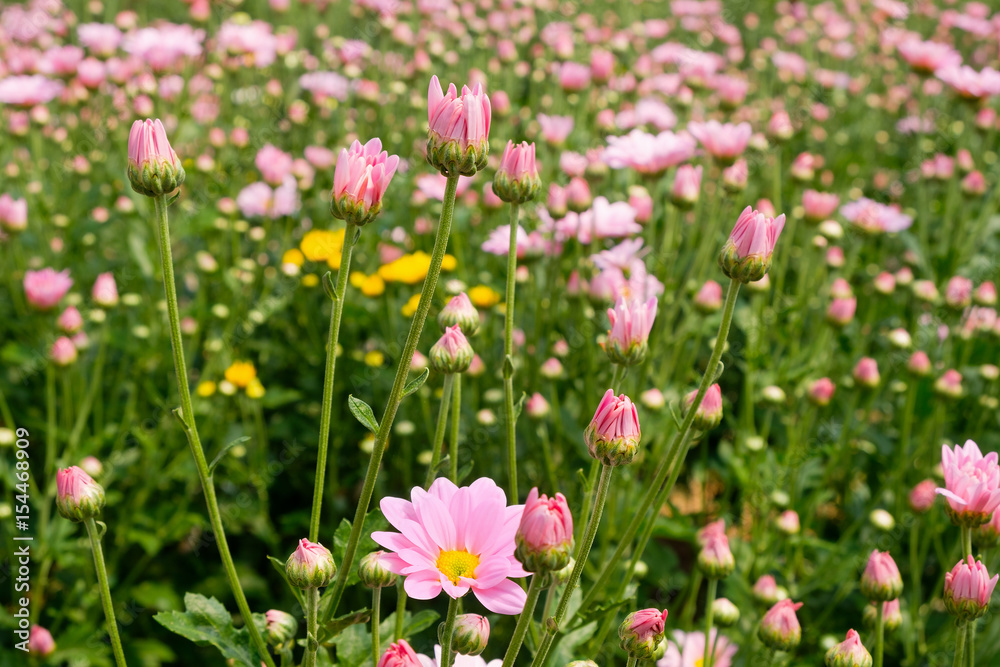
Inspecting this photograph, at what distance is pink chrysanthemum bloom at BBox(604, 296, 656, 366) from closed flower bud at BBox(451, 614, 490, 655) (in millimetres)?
499

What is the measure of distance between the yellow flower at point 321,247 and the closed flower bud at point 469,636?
1692 millimetres

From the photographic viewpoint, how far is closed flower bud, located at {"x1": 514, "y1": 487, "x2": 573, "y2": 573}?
2.98 ft

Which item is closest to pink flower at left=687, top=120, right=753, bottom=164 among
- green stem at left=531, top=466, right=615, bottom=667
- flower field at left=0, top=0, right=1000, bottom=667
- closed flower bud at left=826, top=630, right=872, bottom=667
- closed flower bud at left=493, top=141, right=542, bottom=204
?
flower field at left=0, top=0, right=1000, bottom=667

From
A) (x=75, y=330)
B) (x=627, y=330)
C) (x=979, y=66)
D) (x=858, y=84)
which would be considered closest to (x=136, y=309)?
(x=75, y=330)

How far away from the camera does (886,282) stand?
108 inches

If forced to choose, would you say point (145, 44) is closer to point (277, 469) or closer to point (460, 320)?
point (277, 469)

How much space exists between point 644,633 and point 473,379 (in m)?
1.50

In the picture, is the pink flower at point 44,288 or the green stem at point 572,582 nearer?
the green stem at point 572,582

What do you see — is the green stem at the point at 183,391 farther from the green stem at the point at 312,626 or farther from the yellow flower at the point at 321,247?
the yellow flower at the point at 321,247

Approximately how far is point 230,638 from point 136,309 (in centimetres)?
211

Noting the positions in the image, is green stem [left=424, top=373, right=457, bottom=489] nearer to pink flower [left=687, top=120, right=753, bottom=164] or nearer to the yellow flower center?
the yellow flower center

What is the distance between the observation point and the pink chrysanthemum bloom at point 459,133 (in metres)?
1.00

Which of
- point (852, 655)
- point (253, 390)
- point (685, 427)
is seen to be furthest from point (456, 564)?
point (253, 390)

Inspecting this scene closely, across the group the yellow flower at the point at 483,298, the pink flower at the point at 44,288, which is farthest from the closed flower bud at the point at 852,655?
the pink flower at the point at 44,288
